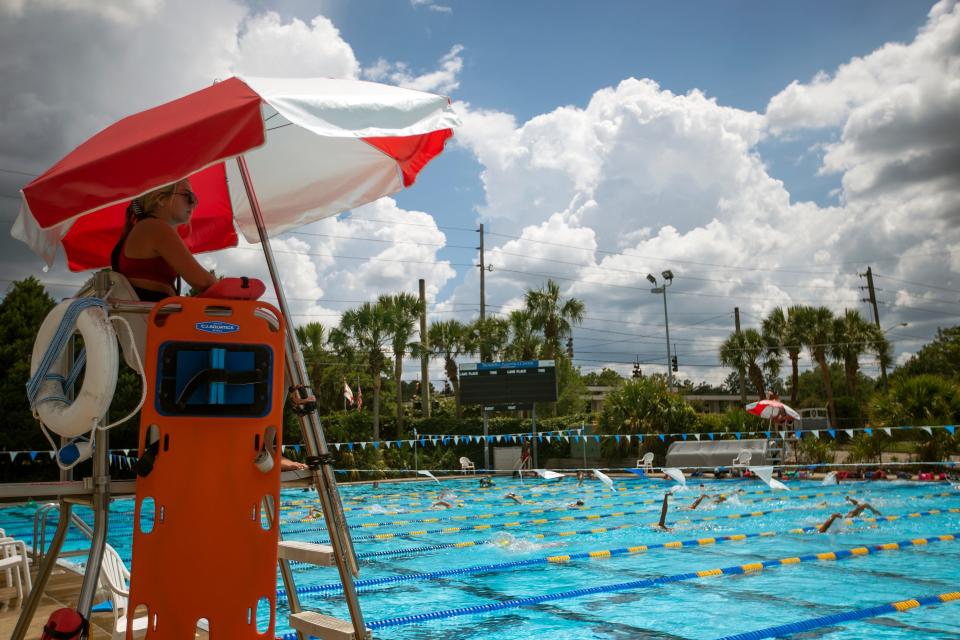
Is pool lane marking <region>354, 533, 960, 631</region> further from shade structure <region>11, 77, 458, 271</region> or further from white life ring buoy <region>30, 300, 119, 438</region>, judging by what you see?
white life ring buoy <region>30, 300, 119, 438</region>

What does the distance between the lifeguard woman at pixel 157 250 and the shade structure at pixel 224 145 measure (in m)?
0.14

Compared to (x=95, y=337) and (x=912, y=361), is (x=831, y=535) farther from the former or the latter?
(x=912, y=361)

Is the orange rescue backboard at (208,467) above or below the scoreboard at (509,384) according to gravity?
below

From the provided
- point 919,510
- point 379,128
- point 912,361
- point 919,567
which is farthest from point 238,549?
point 912,361

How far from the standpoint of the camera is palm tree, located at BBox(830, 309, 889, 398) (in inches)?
1528

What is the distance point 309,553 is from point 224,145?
1.72m

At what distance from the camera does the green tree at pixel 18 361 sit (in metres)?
21.4

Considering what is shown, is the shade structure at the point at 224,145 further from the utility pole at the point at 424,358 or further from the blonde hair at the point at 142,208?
the utility pole at the point at 424,358

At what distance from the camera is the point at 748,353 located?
138 feet

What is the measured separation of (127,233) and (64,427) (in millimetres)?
874

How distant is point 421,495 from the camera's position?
20.7m

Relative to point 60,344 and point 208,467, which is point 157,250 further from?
point 208,467

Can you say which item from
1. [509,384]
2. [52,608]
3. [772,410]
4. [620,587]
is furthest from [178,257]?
[509,384]

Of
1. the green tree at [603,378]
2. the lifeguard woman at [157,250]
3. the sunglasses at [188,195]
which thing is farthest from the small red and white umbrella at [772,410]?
the green tree at [603,378]
